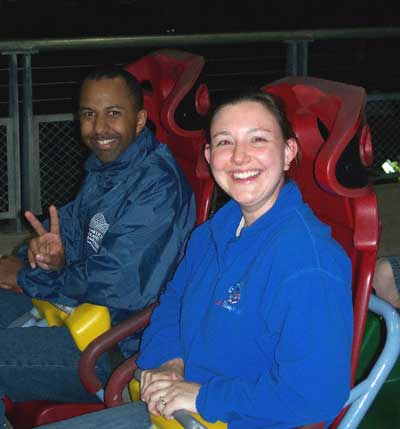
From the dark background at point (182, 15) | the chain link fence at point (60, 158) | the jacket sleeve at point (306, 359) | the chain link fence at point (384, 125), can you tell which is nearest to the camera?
the jacket sleeve at point (306, 359)

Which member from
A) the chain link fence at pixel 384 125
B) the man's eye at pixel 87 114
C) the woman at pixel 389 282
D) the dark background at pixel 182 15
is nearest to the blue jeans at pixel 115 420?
the man's eye at pixel 87 114

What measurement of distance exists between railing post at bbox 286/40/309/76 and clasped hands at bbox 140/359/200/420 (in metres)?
2.87

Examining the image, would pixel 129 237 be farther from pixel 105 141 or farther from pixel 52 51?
pixel 52 51

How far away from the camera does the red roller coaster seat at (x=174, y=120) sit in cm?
240

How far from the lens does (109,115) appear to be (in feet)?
8.26

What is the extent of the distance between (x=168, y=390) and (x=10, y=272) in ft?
3.40

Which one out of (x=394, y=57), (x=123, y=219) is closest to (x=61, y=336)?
(x=123, y=219)

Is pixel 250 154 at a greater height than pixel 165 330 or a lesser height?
greater

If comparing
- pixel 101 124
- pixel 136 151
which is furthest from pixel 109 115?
pixel 136 151

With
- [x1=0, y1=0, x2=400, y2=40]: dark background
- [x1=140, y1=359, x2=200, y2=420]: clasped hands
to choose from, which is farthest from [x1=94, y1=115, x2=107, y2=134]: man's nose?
[x1=0, y1=0, x2=400, y2=40]: dark background

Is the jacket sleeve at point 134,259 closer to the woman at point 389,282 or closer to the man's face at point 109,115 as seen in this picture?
the man's face at point 109,115

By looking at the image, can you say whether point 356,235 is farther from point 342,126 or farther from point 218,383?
point 218,383

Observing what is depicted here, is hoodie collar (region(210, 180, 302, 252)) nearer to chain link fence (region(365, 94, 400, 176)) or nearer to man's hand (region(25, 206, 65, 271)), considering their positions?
man's hand (region(25, 206, 65, 271))

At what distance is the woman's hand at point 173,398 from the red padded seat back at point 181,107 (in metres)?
0.83
